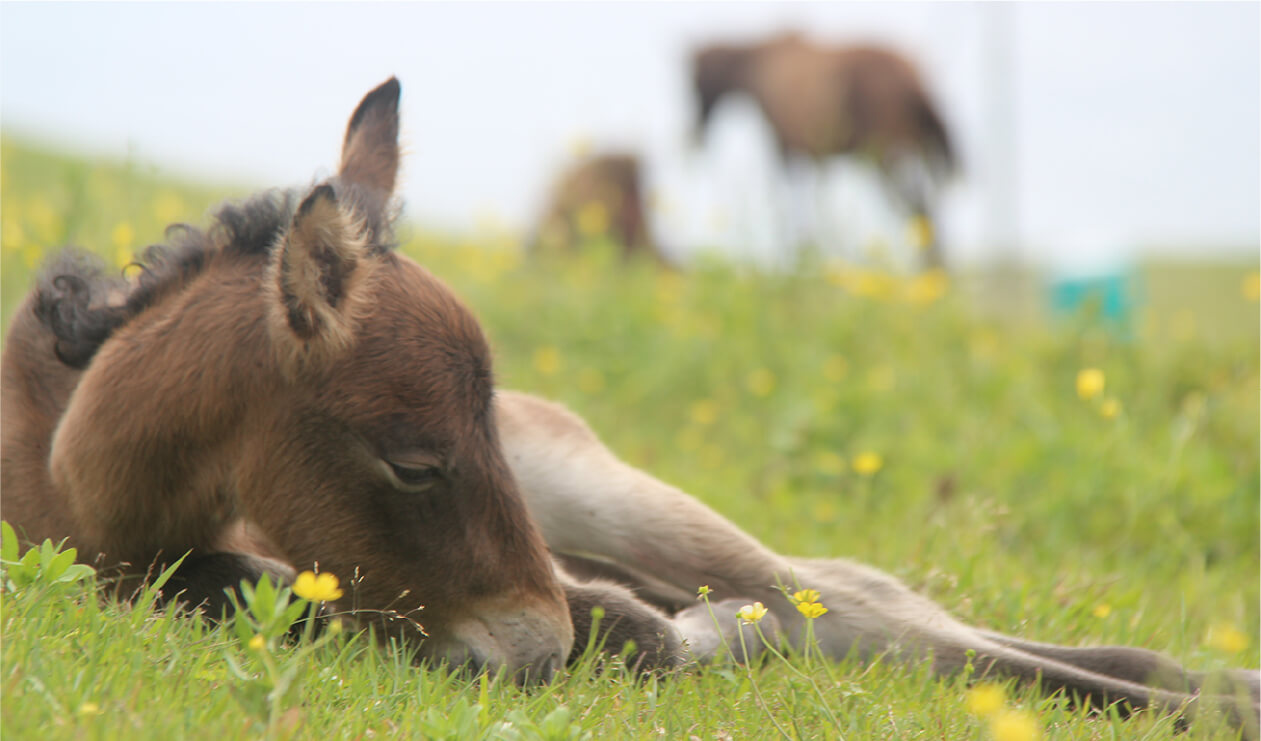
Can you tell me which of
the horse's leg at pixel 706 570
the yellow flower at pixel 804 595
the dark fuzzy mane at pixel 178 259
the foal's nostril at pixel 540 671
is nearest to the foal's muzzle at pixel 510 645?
the foal's nostril at pixel 540 671

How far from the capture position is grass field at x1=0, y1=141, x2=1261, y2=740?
1.96 metres

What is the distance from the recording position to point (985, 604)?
10.9 feet

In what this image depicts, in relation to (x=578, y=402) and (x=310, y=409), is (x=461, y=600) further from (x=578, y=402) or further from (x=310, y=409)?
(x=578, y=402)

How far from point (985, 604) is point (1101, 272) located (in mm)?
6730

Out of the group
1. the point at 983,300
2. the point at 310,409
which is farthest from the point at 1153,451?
the point at 310,409

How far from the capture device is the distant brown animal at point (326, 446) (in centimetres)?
231

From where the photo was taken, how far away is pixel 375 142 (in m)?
2.96

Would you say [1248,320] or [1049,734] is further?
[1248,320]

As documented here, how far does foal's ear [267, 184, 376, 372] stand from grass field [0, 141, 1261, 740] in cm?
55

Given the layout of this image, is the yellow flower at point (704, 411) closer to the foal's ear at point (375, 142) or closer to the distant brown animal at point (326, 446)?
the foal's ear at point (375, 142)

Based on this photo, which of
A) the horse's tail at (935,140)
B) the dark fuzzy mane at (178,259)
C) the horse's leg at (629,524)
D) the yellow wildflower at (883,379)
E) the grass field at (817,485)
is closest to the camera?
the grass field at (817,485)

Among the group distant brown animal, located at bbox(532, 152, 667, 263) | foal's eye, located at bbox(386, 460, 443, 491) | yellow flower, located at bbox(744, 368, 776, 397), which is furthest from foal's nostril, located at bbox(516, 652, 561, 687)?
distant brown animal, located at bbox(532, 152, 667, 263)

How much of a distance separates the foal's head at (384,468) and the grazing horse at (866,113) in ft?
26.2

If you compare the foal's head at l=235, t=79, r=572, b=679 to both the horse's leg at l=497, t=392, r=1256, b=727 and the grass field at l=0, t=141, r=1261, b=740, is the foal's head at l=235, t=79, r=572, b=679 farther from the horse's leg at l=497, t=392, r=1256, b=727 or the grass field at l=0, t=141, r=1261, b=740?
the horse's leg at l=497, t=392, r=1256, b=727
